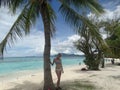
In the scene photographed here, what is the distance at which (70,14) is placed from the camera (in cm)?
975

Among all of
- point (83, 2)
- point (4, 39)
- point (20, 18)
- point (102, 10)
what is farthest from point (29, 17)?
point (102, 10)

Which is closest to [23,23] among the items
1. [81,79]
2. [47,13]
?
[47,13]

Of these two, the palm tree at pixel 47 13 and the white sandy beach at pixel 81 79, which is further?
the white sandy beach at pixel 81 79

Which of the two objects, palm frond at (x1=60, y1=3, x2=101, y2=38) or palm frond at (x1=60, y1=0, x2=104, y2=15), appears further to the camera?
palm frond at (x1=60, y1=0, x2=104, y2=15)

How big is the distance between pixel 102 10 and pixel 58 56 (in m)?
2.74

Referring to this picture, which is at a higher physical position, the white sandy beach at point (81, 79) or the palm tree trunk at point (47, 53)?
the palm tree trunk at point (47, 53)

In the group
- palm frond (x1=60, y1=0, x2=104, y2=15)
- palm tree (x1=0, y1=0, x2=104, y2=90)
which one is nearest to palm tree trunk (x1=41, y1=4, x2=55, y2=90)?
palm tree (x1=0, y1=0, x2=104, y2=90)

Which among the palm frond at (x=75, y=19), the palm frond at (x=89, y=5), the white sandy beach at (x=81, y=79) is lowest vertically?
the white sandy beach at (x=81, y=79)

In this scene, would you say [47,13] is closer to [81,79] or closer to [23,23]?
[23,23]

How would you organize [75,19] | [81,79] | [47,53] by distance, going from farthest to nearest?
1. [81,79]
2. [47,53]
3. [75,19]

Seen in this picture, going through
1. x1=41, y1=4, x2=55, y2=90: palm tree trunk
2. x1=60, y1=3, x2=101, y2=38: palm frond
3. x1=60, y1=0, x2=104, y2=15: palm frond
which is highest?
x1=60, y1=0, x2=104, y2=15: palm frond

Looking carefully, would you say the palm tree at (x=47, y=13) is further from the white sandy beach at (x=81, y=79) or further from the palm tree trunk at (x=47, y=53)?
the white sandy beach at (x=81, y=79)

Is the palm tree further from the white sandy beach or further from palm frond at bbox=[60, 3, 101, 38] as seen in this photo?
the white sandy beach

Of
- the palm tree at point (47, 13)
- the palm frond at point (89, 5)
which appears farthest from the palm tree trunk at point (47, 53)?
the palm frond at point (89, 5)
